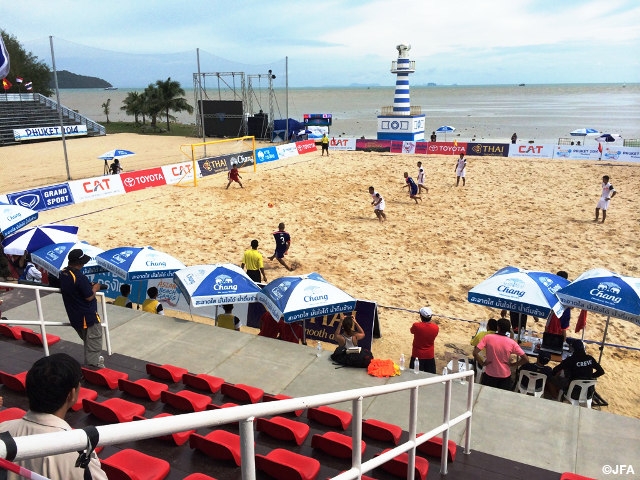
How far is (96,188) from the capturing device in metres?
21.1

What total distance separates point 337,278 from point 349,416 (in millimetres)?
7368

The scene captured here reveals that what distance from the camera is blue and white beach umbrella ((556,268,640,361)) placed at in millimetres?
6965

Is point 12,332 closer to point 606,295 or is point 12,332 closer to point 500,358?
point 500,358

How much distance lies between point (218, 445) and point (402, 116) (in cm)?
3845

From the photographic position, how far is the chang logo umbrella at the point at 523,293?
7.51m

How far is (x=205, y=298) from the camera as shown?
7898 millimetres

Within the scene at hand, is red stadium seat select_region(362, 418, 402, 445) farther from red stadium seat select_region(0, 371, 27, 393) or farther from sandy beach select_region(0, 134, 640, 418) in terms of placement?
sandy beach select_region(0, 134, 640, 418)

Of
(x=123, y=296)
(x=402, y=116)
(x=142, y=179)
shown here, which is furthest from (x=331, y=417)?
(x=402, y=116)

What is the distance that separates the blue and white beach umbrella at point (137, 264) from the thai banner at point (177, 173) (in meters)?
15.3

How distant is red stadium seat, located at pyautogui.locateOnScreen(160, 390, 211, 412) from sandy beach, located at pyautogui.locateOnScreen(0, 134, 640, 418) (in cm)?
451

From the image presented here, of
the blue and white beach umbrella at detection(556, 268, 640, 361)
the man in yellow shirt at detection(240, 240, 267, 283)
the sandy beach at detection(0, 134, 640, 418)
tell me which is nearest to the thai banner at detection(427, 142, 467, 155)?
the sandy beach at detection(0, 134, 640, 418)

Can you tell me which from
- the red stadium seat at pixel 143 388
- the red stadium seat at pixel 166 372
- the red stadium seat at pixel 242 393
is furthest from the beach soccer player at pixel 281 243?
the red stadium seat at pixel 143 388

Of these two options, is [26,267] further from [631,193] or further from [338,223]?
[631,193]

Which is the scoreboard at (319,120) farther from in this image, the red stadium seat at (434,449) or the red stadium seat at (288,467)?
the red stadium seat at (288,467)
